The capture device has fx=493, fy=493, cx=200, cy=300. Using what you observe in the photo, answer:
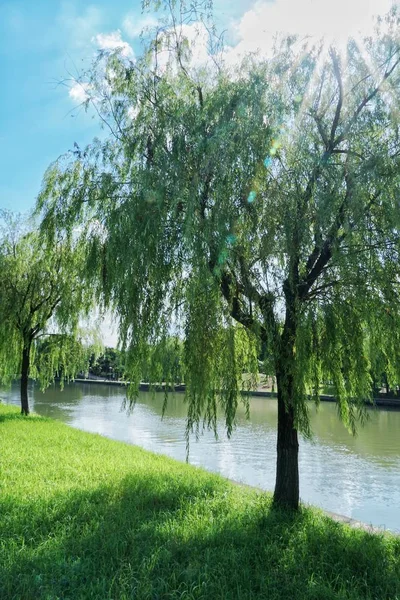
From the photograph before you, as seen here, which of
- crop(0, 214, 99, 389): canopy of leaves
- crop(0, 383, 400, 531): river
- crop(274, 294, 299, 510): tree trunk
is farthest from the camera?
crop(0, 214, 99, 389): canopy of leaves

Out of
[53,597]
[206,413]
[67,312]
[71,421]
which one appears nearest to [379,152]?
[206,413]

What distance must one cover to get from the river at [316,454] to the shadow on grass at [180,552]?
43.7 inches

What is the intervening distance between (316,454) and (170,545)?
9153 millimetres

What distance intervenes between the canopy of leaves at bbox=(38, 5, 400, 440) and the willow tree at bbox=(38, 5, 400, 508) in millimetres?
15

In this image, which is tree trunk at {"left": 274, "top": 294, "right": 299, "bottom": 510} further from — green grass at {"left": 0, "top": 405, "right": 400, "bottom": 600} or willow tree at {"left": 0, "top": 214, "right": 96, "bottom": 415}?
willow tree at {"left": 0, "top": 214, "right": 96, "bottom": 415}

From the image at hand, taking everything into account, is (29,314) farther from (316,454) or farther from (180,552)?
(180,552)

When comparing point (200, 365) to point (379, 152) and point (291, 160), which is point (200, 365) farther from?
point (379, 152)

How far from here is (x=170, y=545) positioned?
4.24 metres

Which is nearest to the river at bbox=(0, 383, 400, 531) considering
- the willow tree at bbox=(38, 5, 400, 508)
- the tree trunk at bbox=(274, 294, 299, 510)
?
the tree trunk at bbox=(274, 294, 299, 510)

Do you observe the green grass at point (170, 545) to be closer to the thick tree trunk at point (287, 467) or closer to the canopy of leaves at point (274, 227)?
the thick tree trunk at point (287, 467)

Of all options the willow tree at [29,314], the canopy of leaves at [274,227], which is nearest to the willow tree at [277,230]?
the canopy of leaves at [274,227]

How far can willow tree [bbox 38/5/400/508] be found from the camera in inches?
193

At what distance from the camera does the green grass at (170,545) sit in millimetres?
3508

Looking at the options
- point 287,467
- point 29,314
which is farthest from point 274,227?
point 29,314
